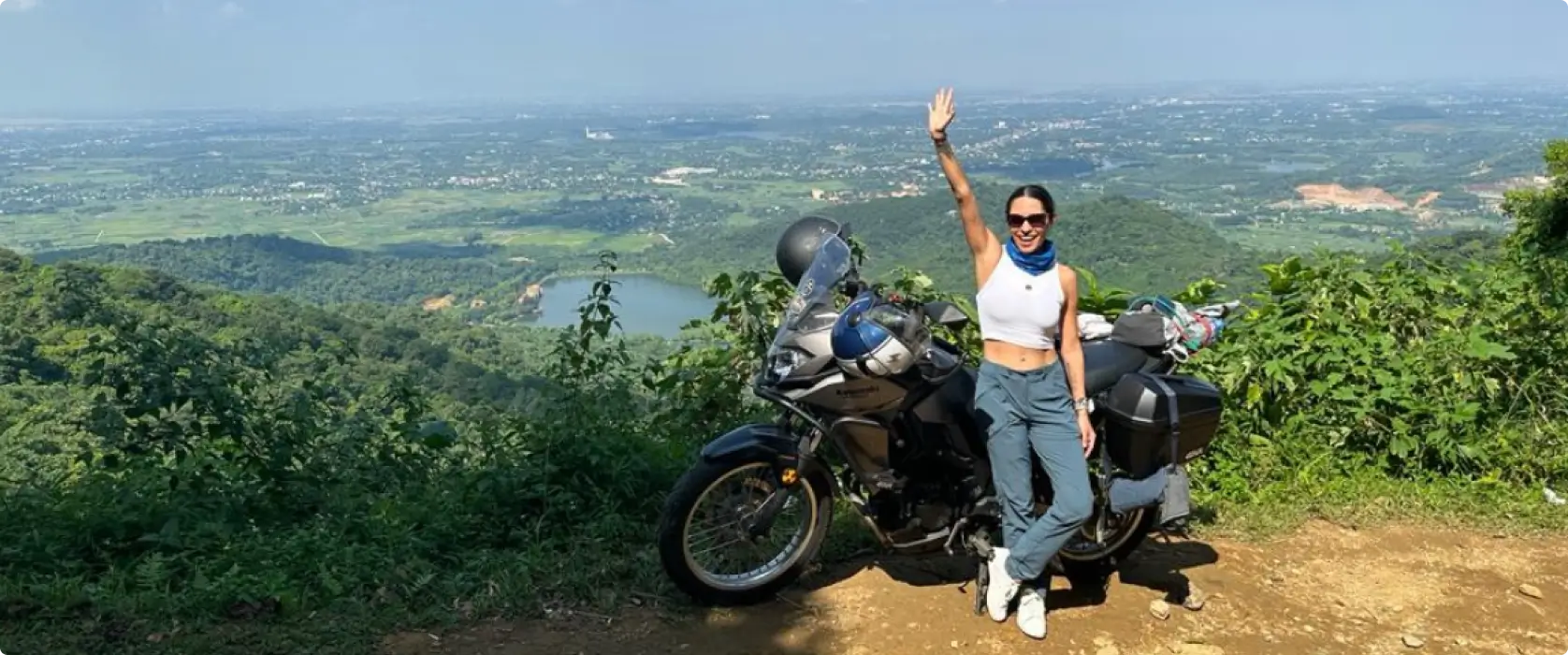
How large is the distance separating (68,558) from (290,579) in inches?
43.4

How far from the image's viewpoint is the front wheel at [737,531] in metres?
3.34

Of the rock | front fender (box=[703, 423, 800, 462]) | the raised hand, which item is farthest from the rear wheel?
the raised hand

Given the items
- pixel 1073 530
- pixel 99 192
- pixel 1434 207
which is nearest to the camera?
pixel 1073 530

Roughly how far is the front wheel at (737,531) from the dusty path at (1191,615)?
0.10 metres

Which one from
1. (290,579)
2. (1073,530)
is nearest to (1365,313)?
(1073,530)

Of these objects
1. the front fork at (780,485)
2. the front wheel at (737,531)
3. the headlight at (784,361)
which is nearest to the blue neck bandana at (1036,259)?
the headlight at (784,361)

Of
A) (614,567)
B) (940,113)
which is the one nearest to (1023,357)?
(940,113)

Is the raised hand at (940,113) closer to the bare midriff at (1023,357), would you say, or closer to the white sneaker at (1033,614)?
the bare midriff at (1023,357)

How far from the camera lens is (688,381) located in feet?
18.0

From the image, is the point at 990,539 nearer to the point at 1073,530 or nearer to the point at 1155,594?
the point at 1073,530

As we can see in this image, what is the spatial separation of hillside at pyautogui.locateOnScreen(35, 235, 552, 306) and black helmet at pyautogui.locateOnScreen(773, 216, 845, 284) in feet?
137

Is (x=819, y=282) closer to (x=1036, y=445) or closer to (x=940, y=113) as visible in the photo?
(x=940, y=113)

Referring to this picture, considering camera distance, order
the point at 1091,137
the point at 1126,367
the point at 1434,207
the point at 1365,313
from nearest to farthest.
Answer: the point at 1126,367, the point at 1365,313, the point at 1434,207, the point at 1091,137

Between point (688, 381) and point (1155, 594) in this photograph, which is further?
point (688, 381)
